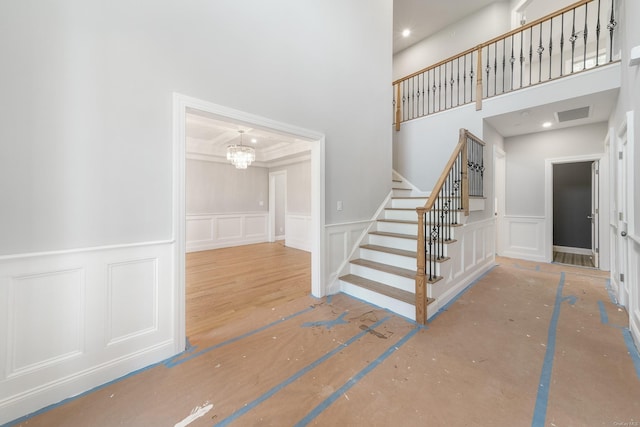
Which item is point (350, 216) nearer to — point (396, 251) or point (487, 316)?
point (396, 251)

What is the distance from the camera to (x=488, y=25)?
498 centimetres

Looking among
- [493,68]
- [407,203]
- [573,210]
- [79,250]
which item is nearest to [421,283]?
[407,203]

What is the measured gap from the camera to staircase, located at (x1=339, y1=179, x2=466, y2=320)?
2705mm

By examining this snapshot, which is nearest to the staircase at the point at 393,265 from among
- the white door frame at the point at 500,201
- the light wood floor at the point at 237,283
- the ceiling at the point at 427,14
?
the light wood floor at the point at 237,283

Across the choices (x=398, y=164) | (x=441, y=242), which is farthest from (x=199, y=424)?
(x=398, y=164)

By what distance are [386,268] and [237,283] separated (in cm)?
225

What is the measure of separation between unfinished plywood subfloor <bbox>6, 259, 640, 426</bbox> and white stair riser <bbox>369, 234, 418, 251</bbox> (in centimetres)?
90

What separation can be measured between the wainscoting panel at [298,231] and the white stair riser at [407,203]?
2.83 metres

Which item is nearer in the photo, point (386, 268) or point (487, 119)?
point (386, 268)

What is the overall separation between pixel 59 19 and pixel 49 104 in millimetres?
548

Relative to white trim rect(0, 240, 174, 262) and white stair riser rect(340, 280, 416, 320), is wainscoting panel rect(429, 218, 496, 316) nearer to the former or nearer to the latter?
white stair riser rect(340, 280, 416, 320)

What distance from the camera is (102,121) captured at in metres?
1.64

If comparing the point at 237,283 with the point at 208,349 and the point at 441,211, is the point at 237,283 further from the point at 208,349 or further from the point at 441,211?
the point at 441,211

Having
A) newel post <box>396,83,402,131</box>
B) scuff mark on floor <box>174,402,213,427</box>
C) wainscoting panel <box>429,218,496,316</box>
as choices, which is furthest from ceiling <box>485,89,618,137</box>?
scuff mark on floor <box>174,402,213,427</box>
